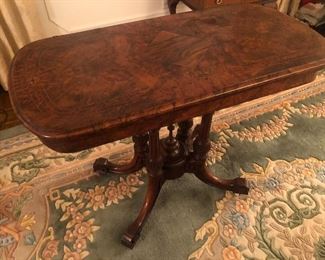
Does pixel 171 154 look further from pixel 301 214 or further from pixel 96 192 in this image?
pixel 301 214

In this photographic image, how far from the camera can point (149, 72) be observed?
2.63 feet

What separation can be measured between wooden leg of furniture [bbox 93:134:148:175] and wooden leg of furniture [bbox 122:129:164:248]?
92mm

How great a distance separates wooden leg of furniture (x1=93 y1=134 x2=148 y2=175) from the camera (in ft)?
3.91

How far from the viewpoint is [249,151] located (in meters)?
1.54

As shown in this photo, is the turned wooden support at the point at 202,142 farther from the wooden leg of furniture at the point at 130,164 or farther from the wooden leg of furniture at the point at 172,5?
the wooden leg of furniture at the point at 172,5

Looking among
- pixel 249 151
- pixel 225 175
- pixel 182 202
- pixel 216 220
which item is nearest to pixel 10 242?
pixel 182 202

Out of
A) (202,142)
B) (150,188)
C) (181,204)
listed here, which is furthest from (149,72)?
(181,204)

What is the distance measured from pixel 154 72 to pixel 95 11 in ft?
4.51

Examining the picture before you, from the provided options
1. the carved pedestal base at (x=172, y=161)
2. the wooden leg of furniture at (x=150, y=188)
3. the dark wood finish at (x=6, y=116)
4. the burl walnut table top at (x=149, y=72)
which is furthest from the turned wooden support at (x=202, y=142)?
the dark wood finish at (x=6, y=116)

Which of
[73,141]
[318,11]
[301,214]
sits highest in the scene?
[73,141]

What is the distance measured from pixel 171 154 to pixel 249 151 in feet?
1.81

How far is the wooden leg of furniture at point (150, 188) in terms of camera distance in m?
1.06

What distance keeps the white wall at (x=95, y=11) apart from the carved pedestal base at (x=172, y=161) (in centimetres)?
115

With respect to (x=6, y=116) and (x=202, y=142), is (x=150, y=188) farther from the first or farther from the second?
(x=6, y=116)
